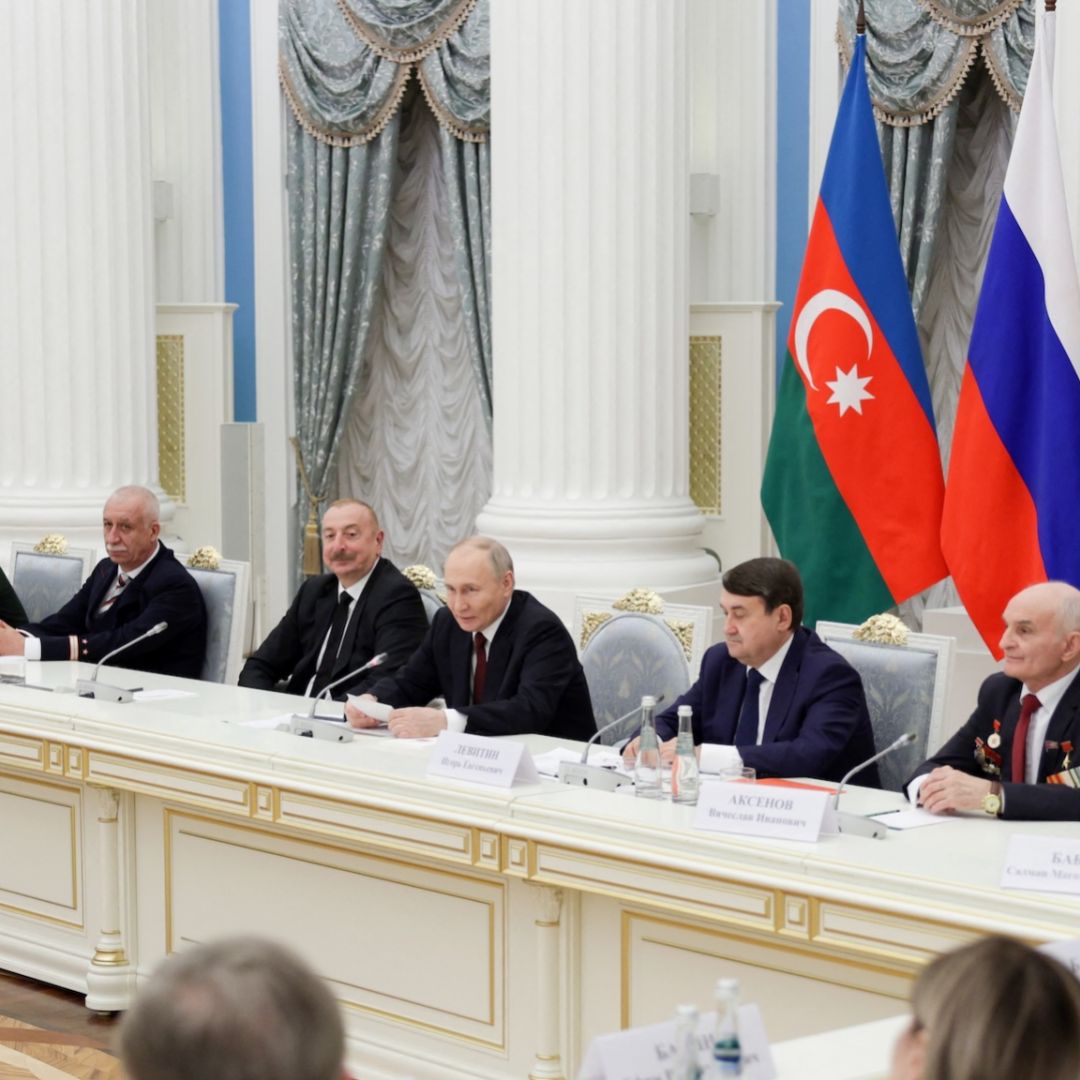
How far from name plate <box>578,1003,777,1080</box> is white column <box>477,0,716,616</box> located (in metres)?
4.28

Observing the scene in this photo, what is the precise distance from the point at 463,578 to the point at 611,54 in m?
2.41

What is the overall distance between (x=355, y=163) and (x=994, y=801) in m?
5.83

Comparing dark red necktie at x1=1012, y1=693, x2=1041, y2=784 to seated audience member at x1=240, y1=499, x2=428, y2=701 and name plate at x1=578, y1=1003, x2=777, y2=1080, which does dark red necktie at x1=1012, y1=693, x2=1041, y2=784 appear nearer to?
name plate at x1=578, y1=1003, x2=777, y2=1080

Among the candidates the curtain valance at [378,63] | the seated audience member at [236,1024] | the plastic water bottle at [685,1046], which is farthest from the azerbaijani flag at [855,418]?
the seated audience member at [236,1024]

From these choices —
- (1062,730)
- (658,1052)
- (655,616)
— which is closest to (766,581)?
(1062,730)

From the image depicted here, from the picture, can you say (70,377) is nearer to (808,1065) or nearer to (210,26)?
(210,26)

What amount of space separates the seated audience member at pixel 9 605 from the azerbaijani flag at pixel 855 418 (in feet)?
8.90

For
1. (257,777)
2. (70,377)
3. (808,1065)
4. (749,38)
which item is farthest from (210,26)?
(808,1065)

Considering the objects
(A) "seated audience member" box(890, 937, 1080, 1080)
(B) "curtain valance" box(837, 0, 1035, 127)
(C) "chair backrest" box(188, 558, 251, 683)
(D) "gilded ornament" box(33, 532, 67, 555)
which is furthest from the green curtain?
(A) "seated audience member" box(890, 937, 1080, 1080)

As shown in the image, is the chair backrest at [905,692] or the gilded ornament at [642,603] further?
the gilded ornament at [642,603]

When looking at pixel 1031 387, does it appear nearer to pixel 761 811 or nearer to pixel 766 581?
pixel 766 581

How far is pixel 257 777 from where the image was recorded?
401 centimetres

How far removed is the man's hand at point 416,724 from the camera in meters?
4.25

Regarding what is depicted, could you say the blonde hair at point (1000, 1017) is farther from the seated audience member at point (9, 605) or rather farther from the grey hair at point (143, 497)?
the seated audience member at point (9, 605)
